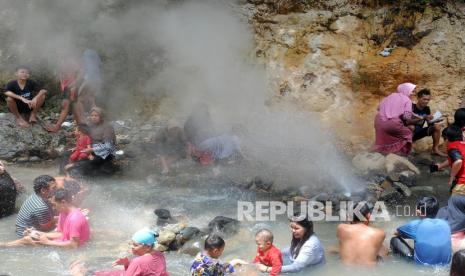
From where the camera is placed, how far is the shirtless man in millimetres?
5020

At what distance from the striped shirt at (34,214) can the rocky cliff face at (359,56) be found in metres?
5.06

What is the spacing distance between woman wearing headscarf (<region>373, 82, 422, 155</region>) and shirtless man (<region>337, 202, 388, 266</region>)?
10.2ft

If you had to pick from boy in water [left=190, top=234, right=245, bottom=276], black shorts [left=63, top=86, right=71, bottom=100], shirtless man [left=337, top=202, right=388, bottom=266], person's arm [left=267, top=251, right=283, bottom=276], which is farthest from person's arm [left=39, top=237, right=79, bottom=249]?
black shorts [left=63, top=86, right=71, bottom=100]

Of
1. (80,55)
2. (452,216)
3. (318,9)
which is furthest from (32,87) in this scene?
(452,216)

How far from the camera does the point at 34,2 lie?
1140 cm

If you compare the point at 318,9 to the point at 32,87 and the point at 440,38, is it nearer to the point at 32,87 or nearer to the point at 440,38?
the point at 440,38

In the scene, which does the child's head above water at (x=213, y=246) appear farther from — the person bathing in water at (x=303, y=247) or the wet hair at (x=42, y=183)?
the wet hair at (x=42, y=183)

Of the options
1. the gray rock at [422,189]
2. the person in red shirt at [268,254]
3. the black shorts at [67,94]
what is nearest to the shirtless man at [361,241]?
the person in red shirt at [268,254]

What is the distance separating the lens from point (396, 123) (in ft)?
25.9

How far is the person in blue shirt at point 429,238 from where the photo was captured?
5078mm

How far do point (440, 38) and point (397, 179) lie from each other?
348 cm

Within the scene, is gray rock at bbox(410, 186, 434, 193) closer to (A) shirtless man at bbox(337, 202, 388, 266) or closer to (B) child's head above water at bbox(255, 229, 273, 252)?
(A) shirtless man at bbox(337, 202, 388, 266)

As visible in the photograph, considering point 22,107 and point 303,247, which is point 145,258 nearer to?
point 303,247

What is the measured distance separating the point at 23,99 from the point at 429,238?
22.4ft
